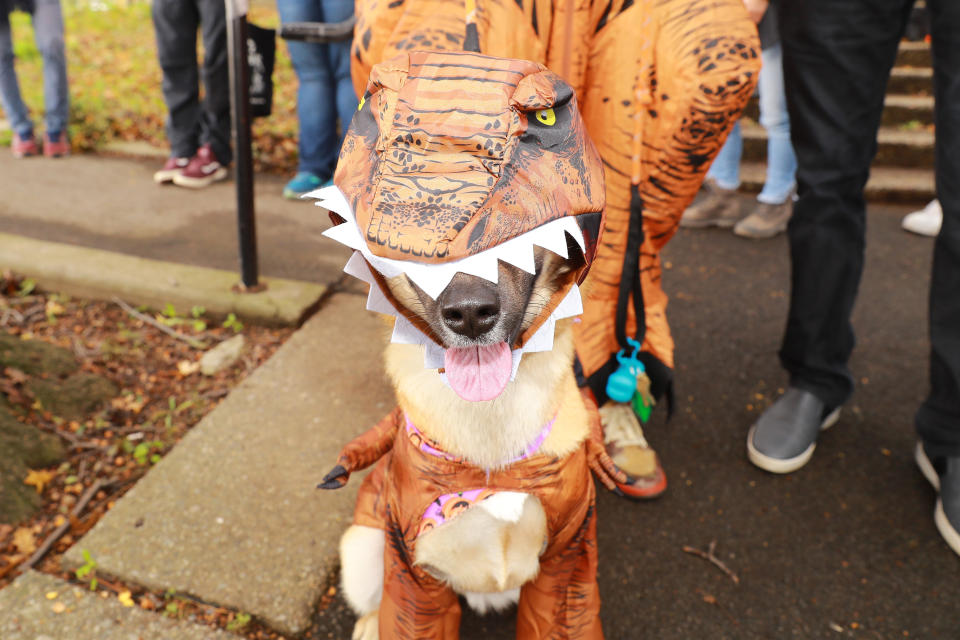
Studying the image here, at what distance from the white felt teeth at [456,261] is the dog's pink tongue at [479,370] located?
15 cm

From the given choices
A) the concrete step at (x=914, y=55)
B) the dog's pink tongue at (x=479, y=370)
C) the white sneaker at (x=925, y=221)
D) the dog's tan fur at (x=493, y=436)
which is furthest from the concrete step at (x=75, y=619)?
the concrete step at (x=914, y=55)

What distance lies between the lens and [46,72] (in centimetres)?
495

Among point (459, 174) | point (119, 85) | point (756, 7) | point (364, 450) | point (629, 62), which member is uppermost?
point (756, 7)

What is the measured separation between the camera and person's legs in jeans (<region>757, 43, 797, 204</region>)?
390 centimetres

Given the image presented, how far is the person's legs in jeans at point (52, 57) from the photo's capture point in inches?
194

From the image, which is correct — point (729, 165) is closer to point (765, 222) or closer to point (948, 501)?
point (765, 222)

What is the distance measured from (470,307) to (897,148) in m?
5.20

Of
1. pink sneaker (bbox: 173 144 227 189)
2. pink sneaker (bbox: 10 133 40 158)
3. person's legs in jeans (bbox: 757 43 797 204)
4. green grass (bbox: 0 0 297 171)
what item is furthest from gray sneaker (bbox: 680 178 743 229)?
pink sneaker (bbox: 10 133 40 158)

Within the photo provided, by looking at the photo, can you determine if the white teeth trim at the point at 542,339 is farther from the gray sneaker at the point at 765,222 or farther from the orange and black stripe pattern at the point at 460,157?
the gray sneaker at the point at 765,222

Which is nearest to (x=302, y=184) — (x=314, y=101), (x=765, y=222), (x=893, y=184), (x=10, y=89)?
(x=314, y=101)

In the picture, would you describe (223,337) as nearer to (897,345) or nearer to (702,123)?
(702,123)

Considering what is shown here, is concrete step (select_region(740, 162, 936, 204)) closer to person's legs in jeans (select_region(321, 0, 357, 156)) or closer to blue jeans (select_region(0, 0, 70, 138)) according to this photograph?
person's legs in jeans (select_region(321, 0, 357, 156))

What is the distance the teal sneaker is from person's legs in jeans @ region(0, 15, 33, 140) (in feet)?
7.37

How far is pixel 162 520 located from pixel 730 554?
1.64 metres
